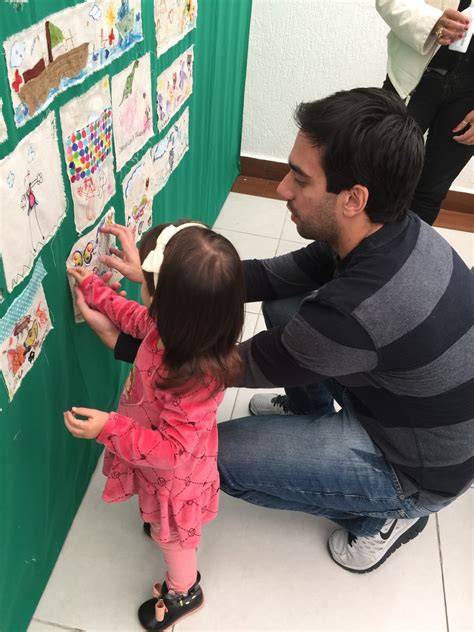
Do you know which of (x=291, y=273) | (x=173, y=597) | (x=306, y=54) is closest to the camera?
(x=173, y=597)

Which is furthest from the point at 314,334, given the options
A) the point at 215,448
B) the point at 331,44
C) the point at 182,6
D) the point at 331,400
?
the point at 331,44

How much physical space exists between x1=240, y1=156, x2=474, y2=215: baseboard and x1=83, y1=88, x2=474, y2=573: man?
1.89m

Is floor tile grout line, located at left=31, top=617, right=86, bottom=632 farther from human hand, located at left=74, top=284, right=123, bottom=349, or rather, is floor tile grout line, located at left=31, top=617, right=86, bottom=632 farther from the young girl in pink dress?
human hand, located at left=74, top=284, right=123, bottom=349

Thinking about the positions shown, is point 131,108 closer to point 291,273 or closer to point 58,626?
point 291,273

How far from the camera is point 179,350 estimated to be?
0.85m

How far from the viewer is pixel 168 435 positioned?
2.92ft

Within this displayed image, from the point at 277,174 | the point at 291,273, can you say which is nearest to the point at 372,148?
the point at 291,273

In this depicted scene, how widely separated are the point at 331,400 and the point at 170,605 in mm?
631

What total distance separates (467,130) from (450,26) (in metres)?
0.36

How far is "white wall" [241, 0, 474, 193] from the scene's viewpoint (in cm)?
242

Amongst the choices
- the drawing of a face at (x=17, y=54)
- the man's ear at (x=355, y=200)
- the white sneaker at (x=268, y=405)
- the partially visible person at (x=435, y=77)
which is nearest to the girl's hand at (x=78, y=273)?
the drawing of a face at (x=17, y=54)

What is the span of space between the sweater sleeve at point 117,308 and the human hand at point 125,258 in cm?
4

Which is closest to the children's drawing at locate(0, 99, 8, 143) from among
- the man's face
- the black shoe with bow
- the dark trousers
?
the man's face

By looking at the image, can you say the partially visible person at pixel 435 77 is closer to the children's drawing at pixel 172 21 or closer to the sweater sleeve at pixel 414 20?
the sweater sleeve at pixel 414 20
